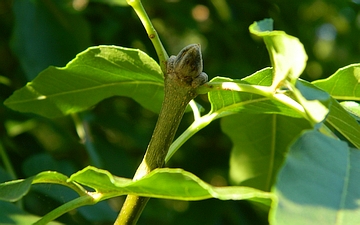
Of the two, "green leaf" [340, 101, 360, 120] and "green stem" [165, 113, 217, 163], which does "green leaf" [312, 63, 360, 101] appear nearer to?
"green leaf" [340, 101, 360, 120]

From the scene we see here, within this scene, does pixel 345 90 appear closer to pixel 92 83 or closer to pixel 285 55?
pixel 285 55

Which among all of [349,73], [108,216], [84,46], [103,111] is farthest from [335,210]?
[103,111]

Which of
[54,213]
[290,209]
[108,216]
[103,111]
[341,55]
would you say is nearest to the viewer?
[290,209]

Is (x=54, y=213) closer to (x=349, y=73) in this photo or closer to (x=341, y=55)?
(x=349, y=73)

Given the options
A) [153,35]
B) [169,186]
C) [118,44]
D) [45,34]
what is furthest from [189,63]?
[118,44]

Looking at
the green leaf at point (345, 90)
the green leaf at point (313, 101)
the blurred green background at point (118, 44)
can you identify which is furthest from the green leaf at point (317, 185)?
the blurred green background at point (118, 44)

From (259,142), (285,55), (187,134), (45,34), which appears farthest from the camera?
(45,34)
